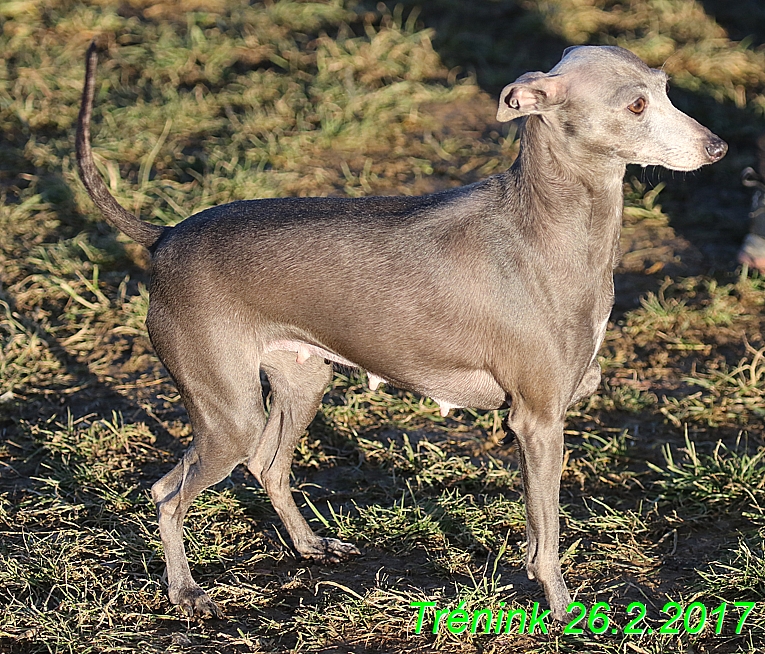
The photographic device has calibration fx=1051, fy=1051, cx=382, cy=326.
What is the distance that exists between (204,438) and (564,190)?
4.97 ft

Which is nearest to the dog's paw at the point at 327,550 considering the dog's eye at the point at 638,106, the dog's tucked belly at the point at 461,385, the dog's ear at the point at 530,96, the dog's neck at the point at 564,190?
the dog's tucked belly at the point at 461,385

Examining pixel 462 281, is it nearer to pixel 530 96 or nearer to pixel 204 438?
pixel 530 96

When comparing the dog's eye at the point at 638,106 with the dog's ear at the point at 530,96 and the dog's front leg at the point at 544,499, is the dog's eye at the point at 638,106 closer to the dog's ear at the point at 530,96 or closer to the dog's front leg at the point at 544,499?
the dog's ear at the point at 530,96

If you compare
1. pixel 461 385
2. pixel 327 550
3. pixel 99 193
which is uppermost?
pixel 99 193

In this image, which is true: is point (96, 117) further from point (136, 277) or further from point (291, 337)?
point (291, 337)

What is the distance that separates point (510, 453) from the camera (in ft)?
16.0

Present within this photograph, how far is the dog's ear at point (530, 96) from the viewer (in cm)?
331

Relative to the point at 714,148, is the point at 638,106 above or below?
above

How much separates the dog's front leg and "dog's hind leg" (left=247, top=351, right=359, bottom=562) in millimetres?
826

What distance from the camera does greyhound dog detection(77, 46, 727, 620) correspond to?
343 centimetres

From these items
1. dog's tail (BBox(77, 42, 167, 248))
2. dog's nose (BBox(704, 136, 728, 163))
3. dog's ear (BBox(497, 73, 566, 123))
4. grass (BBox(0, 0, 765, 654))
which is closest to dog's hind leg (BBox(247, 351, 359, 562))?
grass (BBox(0, 0, 765, 654))

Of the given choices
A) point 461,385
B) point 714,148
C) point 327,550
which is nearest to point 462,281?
point 461,385

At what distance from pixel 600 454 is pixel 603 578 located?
836mm

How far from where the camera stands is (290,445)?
4113 mm
